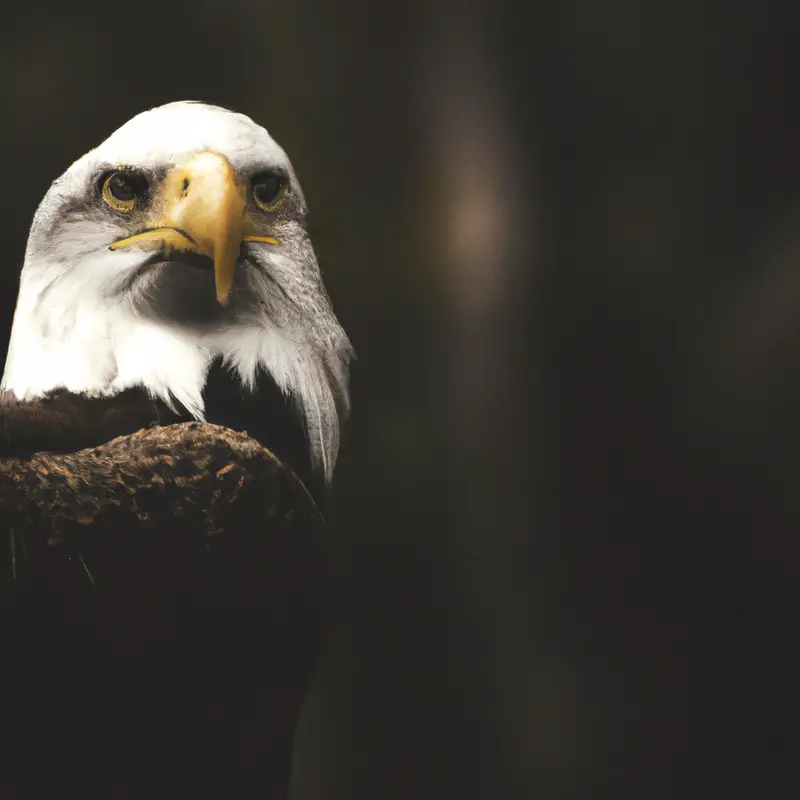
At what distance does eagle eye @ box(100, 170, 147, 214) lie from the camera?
2.88 ft

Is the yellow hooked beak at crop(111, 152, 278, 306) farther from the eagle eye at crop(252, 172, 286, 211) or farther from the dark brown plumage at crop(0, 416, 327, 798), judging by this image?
the dark brown plumage at crop(0, 416, 327, 798)

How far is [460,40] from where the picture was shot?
1.09 metres

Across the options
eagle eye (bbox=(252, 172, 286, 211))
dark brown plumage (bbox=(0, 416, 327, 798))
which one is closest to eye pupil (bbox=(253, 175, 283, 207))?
eagle eye (bbox=(252, 172, 286, 211))

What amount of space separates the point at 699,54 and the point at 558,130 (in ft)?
0.59

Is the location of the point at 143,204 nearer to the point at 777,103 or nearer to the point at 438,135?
the point at 438,135

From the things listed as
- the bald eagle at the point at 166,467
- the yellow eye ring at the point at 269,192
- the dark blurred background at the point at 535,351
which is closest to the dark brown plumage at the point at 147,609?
the bald eagle at the point at 166,467

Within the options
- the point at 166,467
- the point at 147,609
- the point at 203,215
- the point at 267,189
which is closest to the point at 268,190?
the point at 267,189

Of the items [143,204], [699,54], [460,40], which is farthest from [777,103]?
[143,204]

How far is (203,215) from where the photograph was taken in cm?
84

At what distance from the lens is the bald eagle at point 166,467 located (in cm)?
80

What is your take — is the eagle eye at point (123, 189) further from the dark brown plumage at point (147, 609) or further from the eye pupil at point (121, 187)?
the dark brown plumage at point (147, 609)

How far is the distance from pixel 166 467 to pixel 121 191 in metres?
0.26

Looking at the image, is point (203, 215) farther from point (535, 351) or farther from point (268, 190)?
point (535, 351)

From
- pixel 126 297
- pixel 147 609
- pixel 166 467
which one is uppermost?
pixel 126 297
